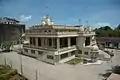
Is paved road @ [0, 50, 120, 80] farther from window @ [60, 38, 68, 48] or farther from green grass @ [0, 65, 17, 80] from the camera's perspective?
window @ [60, 38, 68, 48]

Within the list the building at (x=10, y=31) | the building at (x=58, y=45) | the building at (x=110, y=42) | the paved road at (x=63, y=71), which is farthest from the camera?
the building at (x=10, y=31)

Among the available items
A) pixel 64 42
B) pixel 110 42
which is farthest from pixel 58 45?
pixel 110 42

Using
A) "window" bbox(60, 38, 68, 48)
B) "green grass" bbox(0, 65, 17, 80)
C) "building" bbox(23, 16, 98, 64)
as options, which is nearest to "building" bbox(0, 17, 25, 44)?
"building" bbox(23, 16, 98, 64)

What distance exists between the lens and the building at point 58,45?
27.4 meters

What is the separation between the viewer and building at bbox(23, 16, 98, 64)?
2739cm

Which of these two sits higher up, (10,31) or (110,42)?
(10,31)

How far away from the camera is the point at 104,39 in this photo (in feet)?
A: 161

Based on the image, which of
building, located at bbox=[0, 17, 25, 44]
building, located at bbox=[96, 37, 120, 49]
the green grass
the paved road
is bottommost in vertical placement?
the paved road

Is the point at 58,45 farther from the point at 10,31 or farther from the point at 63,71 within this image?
the point at 10,31

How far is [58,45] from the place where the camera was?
27.8 m

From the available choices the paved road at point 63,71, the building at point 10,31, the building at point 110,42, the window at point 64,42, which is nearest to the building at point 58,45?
the window at point 64,42

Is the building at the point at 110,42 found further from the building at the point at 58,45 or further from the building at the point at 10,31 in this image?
the building at the point at 10,31

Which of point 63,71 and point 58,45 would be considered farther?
point 58,45

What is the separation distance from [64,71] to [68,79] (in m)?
3.34
